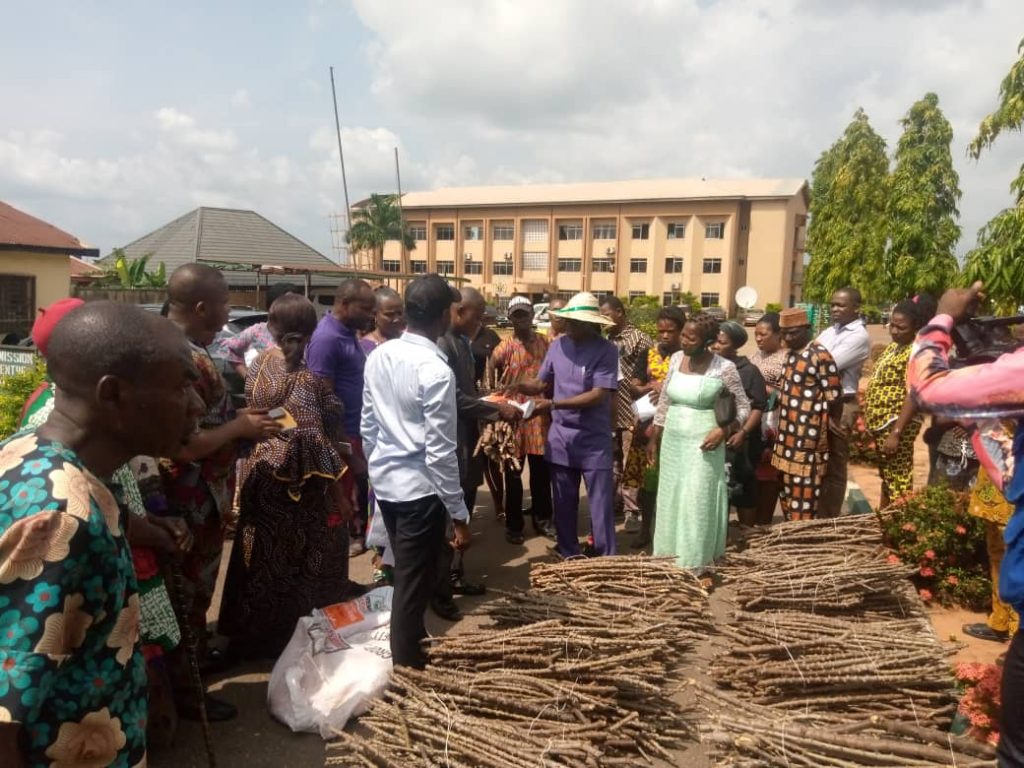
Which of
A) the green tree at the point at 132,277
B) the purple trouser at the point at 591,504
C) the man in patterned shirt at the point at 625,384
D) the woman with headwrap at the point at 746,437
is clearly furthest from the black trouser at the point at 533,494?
the green tree at the point at 132,277

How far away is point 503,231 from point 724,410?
50.4 metres

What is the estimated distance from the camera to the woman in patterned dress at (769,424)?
5.80 m

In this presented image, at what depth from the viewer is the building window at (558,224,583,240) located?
52.1 m

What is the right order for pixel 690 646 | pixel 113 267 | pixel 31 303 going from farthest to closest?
pixel 113 267 → pixel 31 303 → pixel 690 646

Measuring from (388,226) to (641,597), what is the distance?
5173cm

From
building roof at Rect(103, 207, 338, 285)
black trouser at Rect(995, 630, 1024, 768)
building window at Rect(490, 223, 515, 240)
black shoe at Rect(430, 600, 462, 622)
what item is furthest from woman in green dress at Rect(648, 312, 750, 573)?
building window at Rect(490, 223, 515, 240)

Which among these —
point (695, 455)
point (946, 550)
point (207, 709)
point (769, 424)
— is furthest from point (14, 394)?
point (946, 550)

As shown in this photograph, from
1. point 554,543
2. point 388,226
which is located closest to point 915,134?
point 554,543

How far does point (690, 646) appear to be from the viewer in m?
3.99

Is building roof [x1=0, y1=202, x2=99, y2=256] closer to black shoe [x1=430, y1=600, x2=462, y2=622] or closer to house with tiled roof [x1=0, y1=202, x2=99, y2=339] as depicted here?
house with tiled roof [x1=0, y1=202, x2=99, y2=339]

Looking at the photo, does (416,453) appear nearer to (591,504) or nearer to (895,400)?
(591,504)

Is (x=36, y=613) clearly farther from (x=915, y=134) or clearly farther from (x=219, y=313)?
(x=915, y=134)

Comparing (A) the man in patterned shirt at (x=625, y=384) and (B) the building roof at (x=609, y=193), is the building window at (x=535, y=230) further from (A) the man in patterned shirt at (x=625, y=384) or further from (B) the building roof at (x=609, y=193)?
(A) the man in patterned shirt at (x=625, y=384)

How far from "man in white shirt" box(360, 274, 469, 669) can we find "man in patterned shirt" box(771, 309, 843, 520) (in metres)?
2.82
